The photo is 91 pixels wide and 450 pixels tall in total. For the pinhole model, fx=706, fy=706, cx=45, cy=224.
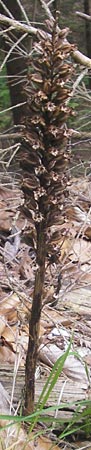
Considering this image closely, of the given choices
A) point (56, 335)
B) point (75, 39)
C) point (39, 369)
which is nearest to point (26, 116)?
point (39, 369)

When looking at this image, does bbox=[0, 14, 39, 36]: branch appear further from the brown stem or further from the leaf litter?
the brown stem

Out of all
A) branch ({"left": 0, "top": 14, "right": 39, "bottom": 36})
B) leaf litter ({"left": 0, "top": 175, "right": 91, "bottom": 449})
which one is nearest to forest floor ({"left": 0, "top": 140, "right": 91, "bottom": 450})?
leaf litter ({"left": 0, "top": 175, "right": 91, "bottom": 449})

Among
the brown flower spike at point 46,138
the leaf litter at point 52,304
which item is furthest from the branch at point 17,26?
the brown flower spike at point 46,138

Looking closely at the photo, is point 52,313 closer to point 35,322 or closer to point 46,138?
point 35,322

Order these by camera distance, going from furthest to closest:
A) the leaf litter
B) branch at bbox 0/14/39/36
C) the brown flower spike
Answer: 1. branch at bbox 0/14/39/36
2. the leaf litter
3. the brown flower spike

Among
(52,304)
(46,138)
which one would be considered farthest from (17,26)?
(46,138)

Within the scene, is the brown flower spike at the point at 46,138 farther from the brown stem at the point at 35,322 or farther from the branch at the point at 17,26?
the branch at the point at 17,26
